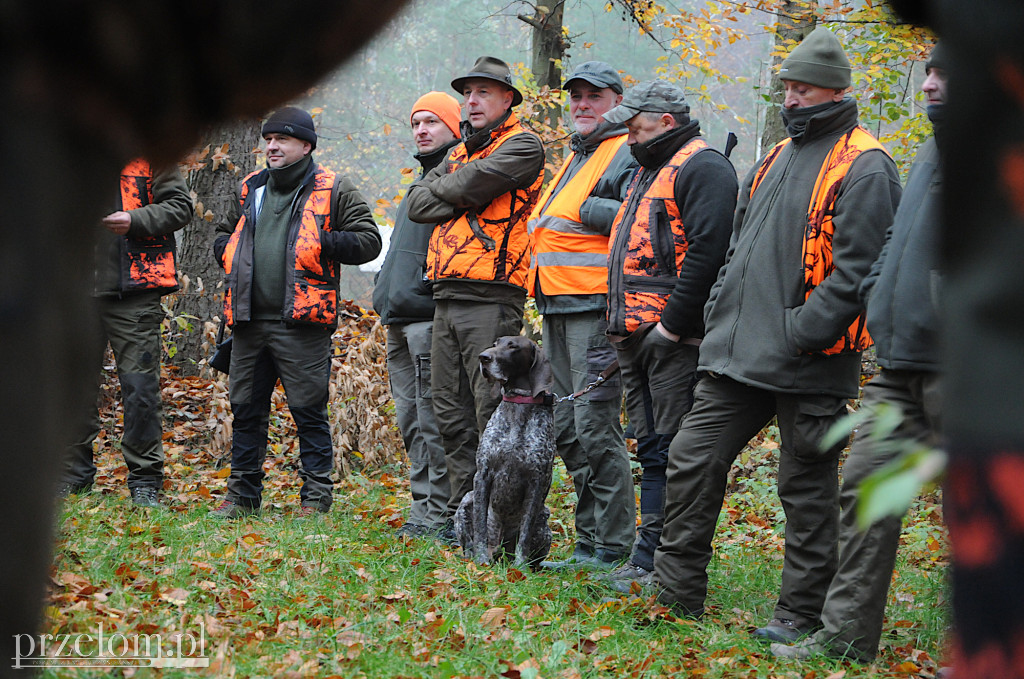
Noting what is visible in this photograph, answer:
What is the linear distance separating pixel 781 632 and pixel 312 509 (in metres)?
3.86

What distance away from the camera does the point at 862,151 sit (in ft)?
15.0

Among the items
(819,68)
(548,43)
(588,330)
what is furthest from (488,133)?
(548,43)

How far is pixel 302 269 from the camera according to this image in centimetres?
714

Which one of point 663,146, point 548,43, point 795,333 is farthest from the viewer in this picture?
point 548,43

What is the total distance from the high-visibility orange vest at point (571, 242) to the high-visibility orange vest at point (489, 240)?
0.19 metres

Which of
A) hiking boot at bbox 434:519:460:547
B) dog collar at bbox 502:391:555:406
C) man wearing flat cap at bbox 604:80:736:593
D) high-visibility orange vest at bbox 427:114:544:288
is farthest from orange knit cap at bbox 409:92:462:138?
hiking boot at bbox 434:519:460:547

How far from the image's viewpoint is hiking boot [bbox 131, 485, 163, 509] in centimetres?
704

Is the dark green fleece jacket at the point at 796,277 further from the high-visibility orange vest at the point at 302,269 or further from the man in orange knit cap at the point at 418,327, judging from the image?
the high-visibility orange vest at the point at 302,269

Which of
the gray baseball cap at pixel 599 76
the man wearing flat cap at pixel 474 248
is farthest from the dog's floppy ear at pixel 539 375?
the gray baseball cap at pixel 599 76

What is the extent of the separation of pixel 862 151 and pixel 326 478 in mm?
4644

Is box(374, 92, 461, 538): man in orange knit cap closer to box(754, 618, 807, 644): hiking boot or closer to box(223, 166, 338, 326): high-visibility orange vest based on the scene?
box(223, 166, 338, 326): high-visibility orange vest

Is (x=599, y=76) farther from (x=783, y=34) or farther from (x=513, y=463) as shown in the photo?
(x=783, y=34)

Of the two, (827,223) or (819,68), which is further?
(819,68)

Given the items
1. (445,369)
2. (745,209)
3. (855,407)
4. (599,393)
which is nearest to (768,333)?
(745,209)
